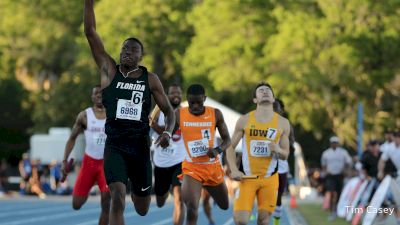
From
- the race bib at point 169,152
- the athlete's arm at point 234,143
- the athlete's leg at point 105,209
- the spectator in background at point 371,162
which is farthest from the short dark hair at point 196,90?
the spectator in background at point 371,162

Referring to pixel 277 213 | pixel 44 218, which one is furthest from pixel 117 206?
pixel 44 218

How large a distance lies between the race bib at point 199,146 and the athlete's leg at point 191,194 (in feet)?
1.06

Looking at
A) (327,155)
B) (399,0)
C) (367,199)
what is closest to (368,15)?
(399,0)

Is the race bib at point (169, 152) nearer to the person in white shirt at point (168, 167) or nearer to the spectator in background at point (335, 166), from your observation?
the person in white shirt at point (168, 167)

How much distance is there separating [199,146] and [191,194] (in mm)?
572

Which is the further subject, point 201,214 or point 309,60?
point 309,60

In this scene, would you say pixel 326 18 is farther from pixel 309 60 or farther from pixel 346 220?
pixel 346 220

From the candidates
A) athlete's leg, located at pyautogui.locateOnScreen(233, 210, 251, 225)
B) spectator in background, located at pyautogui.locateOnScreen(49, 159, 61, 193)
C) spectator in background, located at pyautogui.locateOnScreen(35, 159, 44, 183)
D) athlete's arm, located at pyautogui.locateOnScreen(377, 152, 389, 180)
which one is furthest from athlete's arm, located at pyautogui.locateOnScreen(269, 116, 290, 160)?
spectator in background, located at pyautogui.locateOnScreen(35, 159, 44, 183)

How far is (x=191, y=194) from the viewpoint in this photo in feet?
45.9

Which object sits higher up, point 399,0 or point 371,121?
point 399,0

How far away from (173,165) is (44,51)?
52.2 m

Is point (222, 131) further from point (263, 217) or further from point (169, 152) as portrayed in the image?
point (169, 152)

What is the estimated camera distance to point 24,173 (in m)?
45.9

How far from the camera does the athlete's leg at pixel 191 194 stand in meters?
13.8
